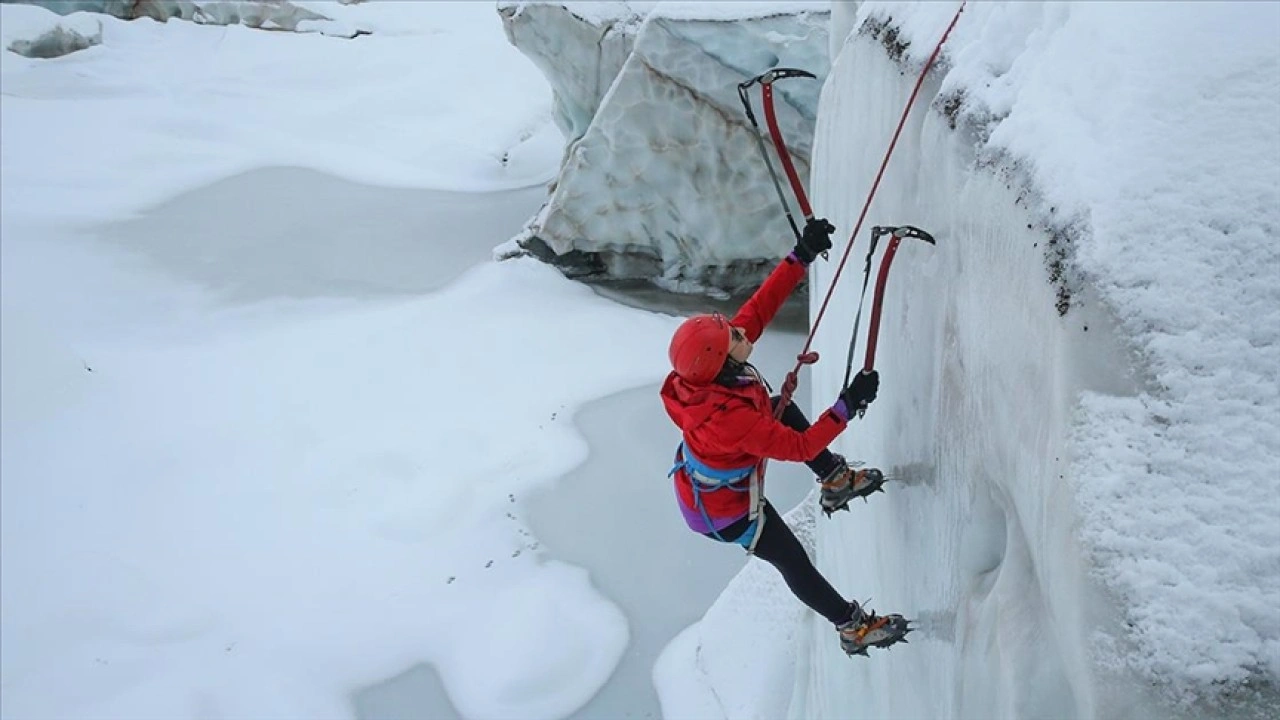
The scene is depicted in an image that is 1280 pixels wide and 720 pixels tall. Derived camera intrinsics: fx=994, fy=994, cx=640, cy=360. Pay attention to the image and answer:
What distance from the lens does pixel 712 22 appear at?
7438 millimetres

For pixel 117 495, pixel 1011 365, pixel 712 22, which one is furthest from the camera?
pixel 712 22

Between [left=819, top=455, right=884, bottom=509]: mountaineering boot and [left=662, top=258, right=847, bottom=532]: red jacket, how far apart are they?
0.15 meters

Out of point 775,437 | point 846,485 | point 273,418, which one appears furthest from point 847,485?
point 273,418

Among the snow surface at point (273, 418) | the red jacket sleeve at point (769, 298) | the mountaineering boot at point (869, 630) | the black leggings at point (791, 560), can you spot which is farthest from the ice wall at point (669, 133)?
the mountaineering boot at point (869, 630)

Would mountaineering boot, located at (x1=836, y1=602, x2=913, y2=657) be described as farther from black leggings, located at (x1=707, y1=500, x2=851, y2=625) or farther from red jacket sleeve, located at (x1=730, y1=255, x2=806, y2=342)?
red jacket sleeve, located at (x1=730, y1=255, x2=806, y2=342)

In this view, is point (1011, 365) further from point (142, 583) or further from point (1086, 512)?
point (142, 583)

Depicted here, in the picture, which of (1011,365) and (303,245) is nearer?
(1011,365)

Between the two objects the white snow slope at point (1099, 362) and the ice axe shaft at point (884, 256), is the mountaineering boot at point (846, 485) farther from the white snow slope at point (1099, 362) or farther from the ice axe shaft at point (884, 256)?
the ice axe shaft at point (884, 256)

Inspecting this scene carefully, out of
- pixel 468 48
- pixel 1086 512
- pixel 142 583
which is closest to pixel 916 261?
pixel 1086 512

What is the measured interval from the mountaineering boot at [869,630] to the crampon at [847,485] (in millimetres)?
233

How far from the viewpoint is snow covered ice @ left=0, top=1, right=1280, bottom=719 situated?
1134 mm

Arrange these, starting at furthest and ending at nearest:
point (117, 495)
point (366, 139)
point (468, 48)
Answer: point (468, 48) < point (366, 139) < point (117, 495)

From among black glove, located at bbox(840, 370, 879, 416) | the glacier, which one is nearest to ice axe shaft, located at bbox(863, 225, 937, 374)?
black glove, located at bbox(840, 370, 879, 416)

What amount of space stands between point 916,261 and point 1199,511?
36.2 inches
